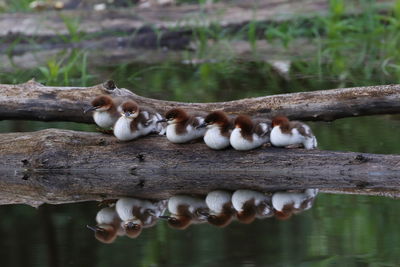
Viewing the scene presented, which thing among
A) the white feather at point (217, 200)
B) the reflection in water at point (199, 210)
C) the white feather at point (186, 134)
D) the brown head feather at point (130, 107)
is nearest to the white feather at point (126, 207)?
the reflection in water at point (199, 210)

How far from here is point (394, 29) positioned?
42.1 ft

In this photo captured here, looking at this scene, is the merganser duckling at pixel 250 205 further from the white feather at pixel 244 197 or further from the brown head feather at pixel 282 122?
the brown head feather at pixel 282 122

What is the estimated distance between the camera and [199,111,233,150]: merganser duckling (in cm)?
710

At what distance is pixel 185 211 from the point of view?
6523mm

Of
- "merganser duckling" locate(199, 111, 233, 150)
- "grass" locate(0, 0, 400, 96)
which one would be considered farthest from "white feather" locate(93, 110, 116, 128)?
"grass" locate(0, 0, 400, 96)

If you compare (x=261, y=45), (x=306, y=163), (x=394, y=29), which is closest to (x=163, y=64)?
(x=261, y=45)

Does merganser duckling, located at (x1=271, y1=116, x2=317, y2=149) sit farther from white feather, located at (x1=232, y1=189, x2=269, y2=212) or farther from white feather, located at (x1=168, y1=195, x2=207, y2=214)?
white feather, located at (x1=168, y1=195, x2=207, y2=214)

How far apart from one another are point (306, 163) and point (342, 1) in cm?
688

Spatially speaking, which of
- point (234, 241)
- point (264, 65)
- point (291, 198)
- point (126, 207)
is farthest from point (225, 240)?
point (264, 65)

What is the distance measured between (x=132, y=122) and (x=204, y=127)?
20.6 inches

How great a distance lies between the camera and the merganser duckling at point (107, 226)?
19.8 feet

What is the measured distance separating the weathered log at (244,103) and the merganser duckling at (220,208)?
925 mm

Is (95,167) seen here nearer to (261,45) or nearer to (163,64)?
(163,64)

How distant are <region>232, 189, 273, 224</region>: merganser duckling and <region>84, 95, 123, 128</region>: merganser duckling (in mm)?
1206
